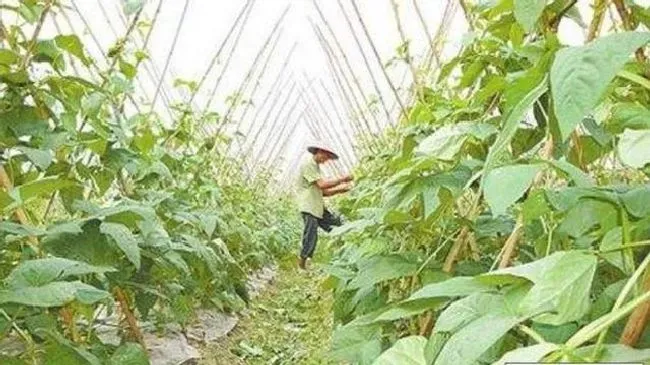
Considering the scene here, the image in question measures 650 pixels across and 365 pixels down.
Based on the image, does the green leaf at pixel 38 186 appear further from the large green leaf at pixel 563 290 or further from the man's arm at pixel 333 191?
the man's arm at pixel 333 191

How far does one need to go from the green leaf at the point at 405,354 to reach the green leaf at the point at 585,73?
0.79ft

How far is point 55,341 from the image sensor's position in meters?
1.39

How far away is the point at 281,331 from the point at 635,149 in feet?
14.0

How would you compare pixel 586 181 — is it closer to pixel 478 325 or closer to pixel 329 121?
pixel 478 325

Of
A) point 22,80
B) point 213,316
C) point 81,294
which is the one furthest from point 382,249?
point 213,316

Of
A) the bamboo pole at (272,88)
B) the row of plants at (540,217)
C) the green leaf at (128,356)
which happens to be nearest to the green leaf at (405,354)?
the row of plants at (540,217)

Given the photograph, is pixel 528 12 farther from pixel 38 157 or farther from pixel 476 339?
pixel 38 157

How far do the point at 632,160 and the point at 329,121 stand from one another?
51.2 ft

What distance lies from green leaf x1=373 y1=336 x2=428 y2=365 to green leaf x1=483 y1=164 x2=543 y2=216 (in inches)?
5.4

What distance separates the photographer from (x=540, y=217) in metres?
0.96

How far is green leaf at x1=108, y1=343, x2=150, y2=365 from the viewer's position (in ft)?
5.35

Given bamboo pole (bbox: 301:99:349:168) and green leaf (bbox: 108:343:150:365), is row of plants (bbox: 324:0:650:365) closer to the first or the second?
green leaf (bbox: 108:343:150:365)

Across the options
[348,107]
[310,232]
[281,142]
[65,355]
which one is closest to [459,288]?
[65,355]

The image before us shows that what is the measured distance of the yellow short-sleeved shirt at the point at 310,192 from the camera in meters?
7.14
